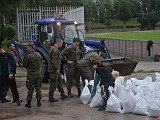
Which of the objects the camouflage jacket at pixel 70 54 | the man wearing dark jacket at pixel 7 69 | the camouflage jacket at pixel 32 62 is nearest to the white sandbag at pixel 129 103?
the camouflage jacket at pixel 32 62

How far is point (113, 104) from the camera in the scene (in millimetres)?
8469

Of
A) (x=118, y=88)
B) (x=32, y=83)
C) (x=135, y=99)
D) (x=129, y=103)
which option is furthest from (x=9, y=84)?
(x=135, y=99)

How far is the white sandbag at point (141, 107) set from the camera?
8.21 metres

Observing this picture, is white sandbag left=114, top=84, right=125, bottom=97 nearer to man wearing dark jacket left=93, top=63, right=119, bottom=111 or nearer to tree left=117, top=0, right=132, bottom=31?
man wearing dark jacket left=93, top=63, right=119, bottom=111

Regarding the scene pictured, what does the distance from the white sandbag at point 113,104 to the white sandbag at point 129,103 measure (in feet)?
0.47

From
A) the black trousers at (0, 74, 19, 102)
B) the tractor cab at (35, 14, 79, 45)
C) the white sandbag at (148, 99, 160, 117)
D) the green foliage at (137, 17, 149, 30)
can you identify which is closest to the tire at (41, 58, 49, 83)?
the tractor cab at (35, 14, 79, 45)

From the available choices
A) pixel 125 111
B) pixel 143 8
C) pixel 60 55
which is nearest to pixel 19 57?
pixel 60 55

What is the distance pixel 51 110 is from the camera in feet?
29.7

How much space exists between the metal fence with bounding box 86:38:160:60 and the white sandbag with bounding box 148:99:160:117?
714 inches

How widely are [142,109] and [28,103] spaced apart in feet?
10.1

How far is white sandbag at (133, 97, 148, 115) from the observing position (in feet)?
26.9

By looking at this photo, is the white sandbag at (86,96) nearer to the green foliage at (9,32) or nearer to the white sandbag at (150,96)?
the white sandbag at (150,96)

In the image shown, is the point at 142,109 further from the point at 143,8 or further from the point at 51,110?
the point at 143,8

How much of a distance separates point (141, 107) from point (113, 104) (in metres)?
0.67
